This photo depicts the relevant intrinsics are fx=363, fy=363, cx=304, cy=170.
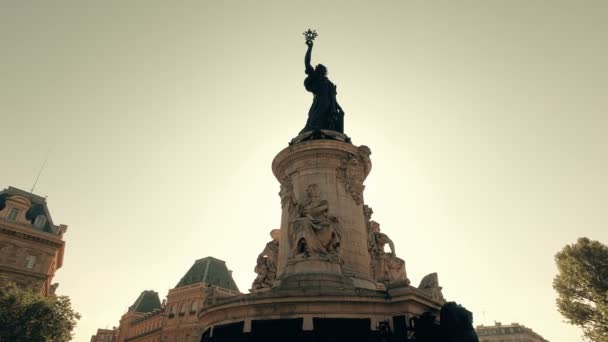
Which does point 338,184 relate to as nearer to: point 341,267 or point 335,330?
point 341,267

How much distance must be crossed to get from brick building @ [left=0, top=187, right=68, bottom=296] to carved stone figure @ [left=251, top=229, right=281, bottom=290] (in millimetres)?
35253

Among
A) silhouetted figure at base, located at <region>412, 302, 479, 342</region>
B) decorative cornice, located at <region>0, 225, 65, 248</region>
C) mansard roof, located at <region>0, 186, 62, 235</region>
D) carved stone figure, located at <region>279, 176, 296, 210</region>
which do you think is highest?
mansard roof, located at <region>0, 186, 62, 235</region>

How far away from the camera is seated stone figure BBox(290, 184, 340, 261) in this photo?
1170 centimetres

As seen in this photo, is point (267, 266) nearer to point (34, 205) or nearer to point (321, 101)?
point (321, 101)

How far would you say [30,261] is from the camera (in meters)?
40.1

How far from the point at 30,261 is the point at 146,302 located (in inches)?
1629

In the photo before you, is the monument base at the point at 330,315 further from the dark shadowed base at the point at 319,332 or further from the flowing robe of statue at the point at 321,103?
the flowing robe of statue at the point at 321,103

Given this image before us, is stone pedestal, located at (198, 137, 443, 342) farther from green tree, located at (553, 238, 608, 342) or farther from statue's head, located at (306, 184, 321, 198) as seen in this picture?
green tree, located at (553, 238, 608, 342)

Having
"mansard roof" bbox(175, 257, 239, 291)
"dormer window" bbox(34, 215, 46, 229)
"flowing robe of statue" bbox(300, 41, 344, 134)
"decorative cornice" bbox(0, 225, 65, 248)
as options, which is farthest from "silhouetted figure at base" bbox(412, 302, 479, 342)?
"mansard roof" bbox(175, 257, 239, 291)

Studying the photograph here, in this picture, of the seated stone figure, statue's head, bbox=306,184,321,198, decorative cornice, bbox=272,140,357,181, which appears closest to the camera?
the seated stone figure

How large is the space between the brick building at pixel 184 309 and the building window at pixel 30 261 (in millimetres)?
20108

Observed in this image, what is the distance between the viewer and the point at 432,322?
8.94 meters

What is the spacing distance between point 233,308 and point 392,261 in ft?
22.2

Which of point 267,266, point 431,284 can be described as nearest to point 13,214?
point 267,266
